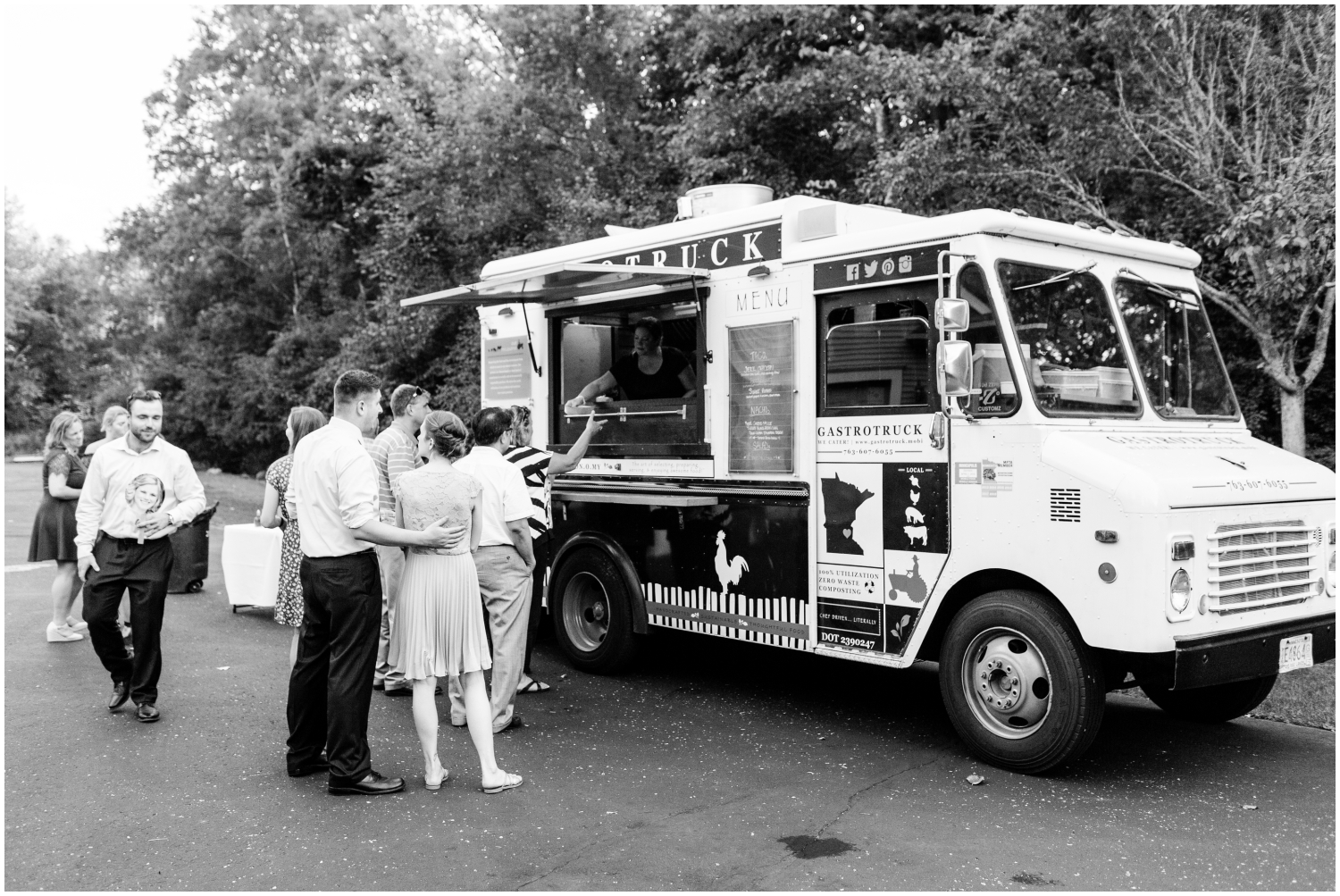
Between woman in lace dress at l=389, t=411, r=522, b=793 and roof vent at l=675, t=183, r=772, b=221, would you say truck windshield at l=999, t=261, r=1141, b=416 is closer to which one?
roof vent at l=675, t=183, r=772, b=221

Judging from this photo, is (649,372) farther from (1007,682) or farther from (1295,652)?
(1295,652)

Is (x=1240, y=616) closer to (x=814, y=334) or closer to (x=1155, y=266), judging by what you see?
(x=1155, y=266)

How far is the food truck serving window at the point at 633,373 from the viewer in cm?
752

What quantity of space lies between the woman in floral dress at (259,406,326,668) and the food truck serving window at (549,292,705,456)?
1944 mm

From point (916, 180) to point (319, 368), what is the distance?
1734 centimetres

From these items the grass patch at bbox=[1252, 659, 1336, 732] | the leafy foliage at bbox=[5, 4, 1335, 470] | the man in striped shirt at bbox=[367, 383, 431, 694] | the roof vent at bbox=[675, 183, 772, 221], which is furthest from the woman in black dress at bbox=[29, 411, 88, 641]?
the grass patch at bbox=[1252, 659, 1336, 732]

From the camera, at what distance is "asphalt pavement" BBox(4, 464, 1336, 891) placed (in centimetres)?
448

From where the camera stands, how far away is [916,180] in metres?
10.9

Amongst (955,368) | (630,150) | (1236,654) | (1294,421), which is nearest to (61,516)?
(955,368)

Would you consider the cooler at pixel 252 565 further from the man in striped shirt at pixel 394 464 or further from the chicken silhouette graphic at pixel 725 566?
the chicken silhouette graphic at pixel 725 566

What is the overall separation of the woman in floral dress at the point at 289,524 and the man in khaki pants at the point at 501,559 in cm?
89

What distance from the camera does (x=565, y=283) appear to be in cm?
780

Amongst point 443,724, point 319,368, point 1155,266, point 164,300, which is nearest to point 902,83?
point 1155,266

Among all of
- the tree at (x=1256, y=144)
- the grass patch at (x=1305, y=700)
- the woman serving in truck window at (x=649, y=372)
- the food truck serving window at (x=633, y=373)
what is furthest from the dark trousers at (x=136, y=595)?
the tree at (x=1256, y=144)
